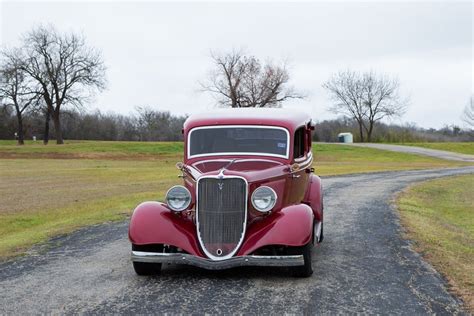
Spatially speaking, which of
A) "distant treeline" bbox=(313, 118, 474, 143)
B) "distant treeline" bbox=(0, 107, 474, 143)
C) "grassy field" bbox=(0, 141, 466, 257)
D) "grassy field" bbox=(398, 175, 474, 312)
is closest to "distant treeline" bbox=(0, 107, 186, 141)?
"distant treeline" bbox=(0, 107, 474, 143)

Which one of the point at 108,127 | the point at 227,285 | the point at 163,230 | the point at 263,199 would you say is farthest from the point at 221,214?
the point at 108,127

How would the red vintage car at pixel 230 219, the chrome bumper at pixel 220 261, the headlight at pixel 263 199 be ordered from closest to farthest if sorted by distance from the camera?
the chrome bumper at pixel 220 261, the red vintage car at pixel 230 219, the headlight at pixel 263 199

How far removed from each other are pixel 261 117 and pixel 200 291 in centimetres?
333

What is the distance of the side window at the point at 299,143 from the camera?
9.14 m

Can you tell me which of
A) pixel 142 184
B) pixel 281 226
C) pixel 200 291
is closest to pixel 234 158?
pixel 281 226

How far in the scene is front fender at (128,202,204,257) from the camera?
7434 mm

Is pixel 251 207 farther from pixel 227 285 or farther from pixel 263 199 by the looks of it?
pixel 227 285

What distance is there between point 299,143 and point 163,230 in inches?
116

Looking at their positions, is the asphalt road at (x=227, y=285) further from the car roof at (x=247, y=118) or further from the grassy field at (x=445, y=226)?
the car roof at (x=247, y=118)

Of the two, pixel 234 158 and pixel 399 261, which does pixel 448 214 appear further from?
pixel 234 158

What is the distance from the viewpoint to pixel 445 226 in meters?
12.9

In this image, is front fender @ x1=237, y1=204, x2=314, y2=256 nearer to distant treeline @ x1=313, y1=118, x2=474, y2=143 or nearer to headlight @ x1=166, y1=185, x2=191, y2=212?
headlight @ x1=166, y1=185, x2=191, y2=212

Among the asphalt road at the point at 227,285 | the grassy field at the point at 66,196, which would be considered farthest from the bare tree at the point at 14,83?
the asphalt road at the point at 227,285

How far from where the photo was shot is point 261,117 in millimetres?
9109
